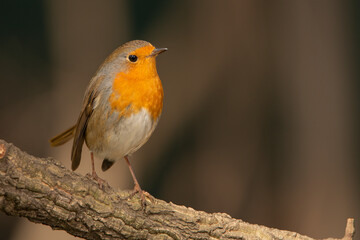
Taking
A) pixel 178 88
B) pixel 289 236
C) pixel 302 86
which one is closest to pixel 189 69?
pixel 178 88

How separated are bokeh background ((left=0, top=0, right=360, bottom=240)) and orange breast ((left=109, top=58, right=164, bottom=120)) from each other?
181cm

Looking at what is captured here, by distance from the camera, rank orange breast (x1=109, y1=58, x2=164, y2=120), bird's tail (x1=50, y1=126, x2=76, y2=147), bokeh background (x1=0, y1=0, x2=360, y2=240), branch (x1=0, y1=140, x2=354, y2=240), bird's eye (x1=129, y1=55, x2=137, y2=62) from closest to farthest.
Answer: branch (x1=0, y1=140, x2=354, y2=240) < orange breast (x1=109, y1=58, x2=164, y2=120) < bird's eye (x1=129, y1=55, x2=137, y2=62) < bird's tail (x1=50, y1=126, x2=76, y2=147) < bokeh background (x1=0, y1=0, x2=360, y2=240)

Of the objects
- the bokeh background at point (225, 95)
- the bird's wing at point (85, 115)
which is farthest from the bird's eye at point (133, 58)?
the bokeh background at point (225, 95)

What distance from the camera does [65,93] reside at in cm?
485

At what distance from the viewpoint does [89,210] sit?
2355 mm

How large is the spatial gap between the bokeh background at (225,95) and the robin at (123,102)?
1.61m

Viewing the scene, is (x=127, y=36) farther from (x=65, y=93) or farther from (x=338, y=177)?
(x=338, y=177)

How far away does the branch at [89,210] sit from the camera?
7.04ft

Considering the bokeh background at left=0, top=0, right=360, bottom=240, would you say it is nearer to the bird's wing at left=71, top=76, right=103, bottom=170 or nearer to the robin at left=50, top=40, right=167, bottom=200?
the bird's wing at left=71, top=76, right=103, bottom=170

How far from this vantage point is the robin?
9.82 ft

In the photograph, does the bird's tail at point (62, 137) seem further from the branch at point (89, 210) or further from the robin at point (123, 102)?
the branch at point (89, 210)

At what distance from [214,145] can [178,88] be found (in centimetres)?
68

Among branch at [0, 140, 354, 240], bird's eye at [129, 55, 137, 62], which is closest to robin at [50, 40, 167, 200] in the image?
bird's eye at [129, 55, 137, 62]

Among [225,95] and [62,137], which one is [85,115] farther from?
[225,95]
